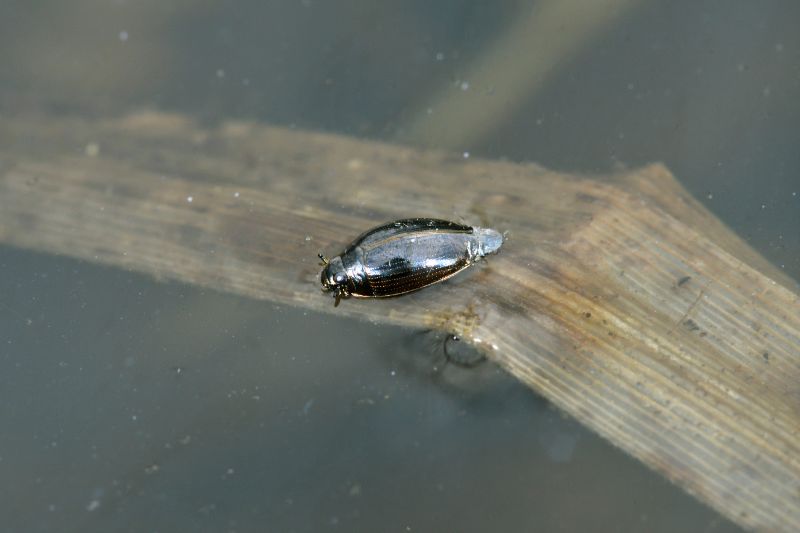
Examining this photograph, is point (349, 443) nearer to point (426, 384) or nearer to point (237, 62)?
point (426, 384)

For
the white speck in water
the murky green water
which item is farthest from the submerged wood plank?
the murky green water

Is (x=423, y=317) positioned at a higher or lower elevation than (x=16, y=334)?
higher

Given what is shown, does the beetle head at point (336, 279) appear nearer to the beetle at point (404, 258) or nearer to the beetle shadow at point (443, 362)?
the beetle at point (404, 258)

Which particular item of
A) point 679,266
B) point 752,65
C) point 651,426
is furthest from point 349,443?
point 752,65

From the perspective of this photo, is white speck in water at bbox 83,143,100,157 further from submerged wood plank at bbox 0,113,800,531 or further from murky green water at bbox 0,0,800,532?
murky green water at bbox 0,0,800,532

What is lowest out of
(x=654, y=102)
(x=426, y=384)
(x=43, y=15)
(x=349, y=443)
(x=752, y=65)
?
(x=349, y=443)

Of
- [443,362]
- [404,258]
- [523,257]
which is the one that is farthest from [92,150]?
[523,257]

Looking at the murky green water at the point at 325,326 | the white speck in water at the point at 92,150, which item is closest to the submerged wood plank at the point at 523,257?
the white speck in water at the point at 92,150
